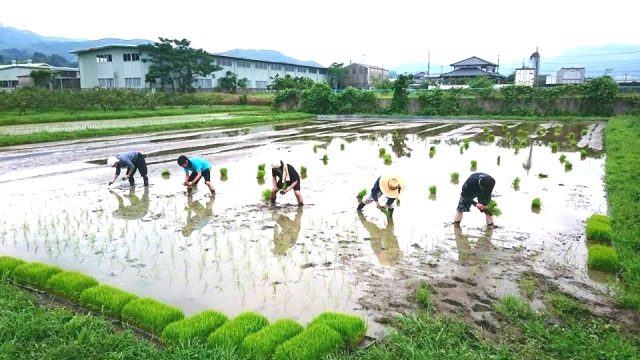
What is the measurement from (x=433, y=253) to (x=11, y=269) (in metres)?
5.84

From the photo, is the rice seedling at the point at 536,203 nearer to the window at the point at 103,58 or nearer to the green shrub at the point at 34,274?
the green shrub at the point at 34,274

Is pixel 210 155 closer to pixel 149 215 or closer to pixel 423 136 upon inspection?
pixel 149 215

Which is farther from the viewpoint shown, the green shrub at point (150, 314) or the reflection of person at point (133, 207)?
the reflection of person at point (133, 207)

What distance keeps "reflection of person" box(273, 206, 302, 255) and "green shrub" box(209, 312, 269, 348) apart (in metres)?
2.46

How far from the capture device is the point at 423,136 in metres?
23.7

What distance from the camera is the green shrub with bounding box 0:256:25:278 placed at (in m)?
5.96

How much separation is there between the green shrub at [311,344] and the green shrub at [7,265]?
4.03 m

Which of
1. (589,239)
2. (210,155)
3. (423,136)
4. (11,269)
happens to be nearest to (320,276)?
(11,269)

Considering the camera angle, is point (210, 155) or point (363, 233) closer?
point (363, 233)

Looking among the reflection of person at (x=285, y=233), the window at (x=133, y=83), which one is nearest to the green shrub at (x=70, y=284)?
the reflection of person at (x=285, y=233)

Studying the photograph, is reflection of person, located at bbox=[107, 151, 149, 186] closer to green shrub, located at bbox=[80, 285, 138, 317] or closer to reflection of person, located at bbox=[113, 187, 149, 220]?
reflection of person, located at bbox=[113, 187, 149, 220]

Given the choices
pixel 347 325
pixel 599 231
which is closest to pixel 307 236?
pixel 347 325

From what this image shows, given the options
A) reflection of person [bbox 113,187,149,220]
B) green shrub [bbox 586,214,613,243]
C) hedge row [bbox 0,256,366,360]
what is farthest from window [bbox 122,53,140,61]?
green shrub [bbox 586,214,613,243]

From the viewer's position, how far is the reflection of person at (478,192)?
25.7 feet
